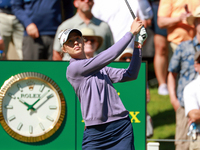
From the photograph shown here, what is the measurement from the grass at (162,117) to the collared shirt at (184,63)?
1.99 ft

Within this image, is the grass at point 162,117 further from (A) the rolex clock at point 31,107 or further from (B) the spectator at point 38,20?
(B) the spectator at point 38,20

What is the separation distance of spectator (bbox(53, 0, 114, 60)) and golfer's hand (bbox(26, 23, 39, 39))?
0.32 m

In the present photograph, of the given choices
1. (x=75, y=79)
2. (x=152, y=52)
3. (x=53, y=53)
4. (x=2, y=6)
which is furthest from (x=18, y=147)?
(x=152, y=52)

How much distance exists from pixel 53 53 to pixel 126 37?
7.55 feet

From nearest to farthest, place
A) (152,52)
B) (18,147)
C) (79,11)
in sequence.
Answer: (18,147) → (79,11) → (152,52)

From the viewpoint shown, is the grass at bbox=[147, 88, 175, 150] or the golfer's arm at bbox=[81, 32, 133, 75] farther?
the grass at bbox=[147, 88, 175, 150]

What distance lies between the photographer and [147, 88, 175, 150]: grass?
15.8ft

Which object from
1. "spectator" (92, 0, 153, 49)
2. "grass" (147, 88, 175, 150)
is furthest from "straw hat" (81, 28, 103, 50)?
"grass" (147, 88, 175, 150)

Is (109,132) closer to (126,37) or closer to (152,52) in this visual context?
(126,37)

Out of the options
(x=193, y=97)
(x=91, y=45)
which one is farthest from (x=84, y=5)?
(x=193, y=97)

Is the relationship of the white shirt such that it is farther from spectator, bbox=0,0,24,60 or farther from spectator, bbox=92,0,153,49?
spectator, bbox=0,0,24,60

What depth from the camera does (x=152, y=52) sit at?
571cm

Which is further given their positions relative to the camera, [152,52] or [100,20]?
[152,52]

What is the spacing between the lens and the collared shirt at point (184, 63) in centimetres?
440
